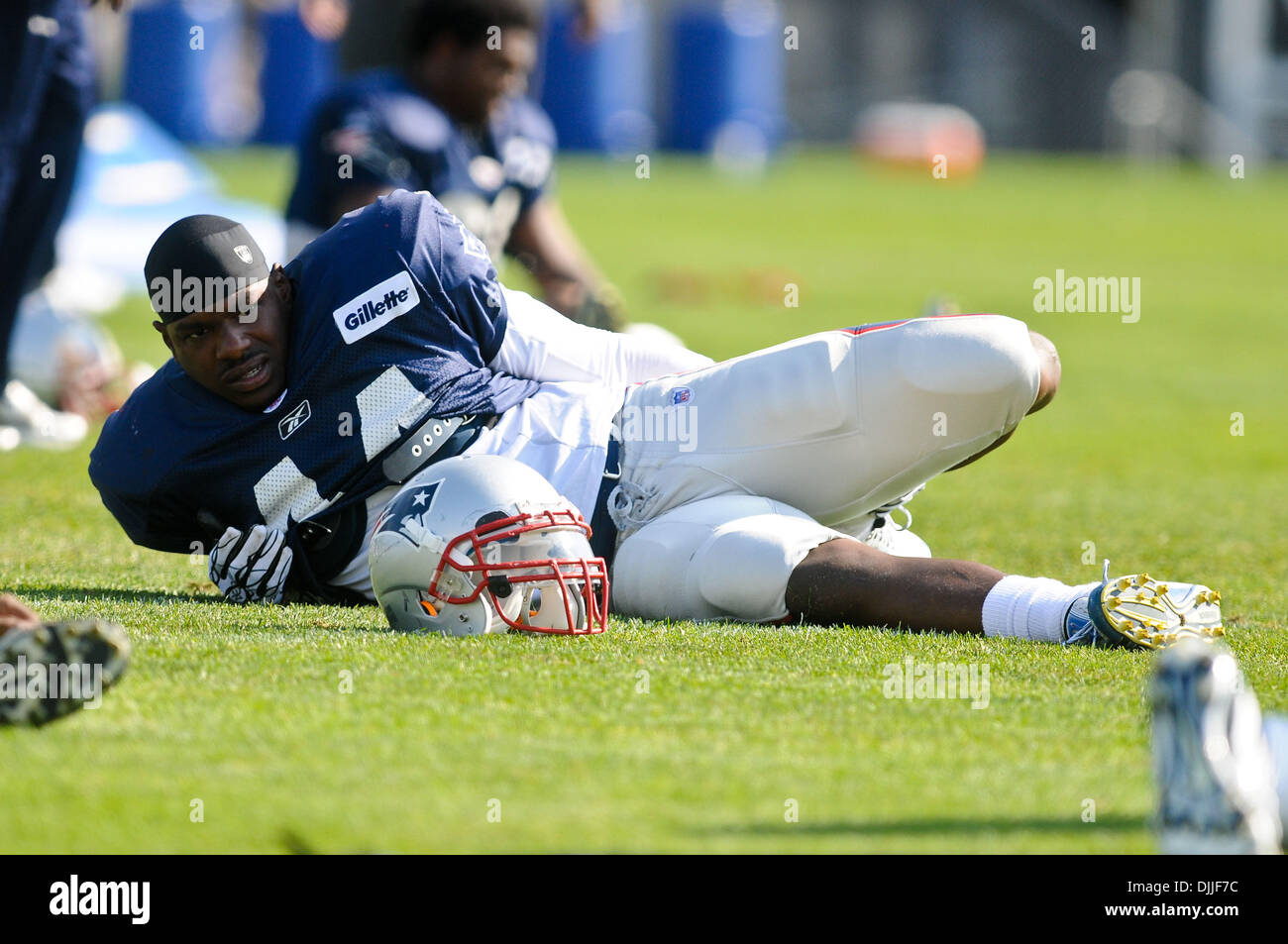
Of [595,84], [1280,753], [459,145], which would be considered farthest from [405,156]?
[595,84]

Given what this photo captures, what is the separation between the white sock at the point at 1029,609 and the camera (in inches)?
137

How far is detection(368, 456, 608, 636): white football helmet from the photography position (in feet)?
11.1

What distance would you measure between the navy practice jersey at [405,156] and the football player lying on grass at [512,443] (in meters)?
2.33

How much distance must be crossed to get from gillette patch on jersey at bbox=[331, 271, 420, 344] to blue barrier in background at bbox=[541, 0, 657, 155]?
21.2 meters

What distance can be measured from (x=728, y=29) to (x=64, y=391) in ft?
70.2

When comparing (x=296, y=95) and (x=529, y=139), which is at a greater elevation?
(x=296, y=95)

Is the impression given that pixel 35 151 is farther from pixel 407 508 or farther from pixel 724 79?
pixel 724 79

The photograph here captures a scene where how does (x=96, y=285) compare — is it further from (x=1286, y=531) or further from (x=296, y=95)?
(x=296, y=95)

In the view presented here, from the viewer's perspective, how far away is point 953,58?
33281 mm

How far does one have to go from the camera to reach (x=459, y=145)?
6531mm

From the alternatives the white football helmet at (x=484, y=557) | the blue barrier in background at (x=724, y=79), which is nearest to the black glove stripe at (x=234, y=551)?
the white football helmet at (x=484, y=557)

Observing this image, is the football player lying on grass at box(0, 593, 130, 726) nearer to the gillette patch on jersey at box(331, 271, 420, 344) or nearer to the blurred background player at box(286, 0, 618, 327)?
the gillette patch on jersey at box(331, 271, 420, 344)
